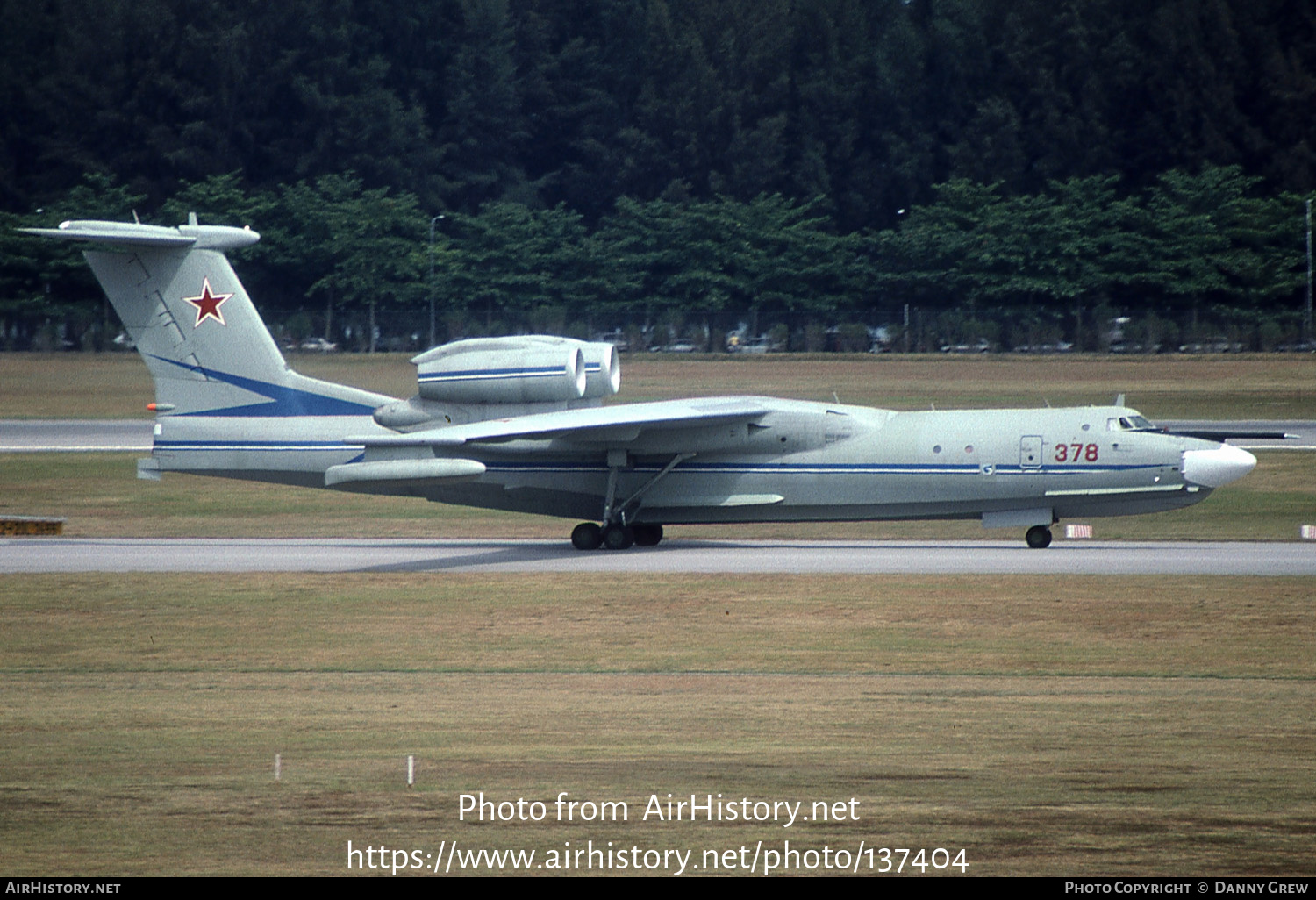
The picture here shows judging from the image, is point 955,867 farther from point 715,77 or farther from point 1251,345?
point 715,77

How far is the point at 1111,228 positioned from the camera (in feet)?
259

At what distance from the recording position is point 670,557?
80.7ft

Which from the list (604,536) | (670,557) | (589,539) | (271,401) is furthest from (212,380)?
(670,557)

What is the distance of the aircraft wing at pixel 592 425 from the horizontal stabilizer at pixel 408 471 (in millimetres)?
337

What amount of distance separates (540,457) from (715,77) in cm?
7305

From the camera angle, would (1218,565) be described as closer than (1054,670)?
No

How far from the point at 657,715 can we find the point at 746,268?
6639 cm

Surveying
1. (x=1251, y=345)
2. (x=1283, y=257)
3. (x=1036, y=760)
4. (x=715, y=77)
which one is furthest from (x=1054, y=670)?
(x=715, y=77)

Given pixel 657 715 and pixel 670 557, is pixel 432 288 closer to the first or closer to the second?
pixel 670 557

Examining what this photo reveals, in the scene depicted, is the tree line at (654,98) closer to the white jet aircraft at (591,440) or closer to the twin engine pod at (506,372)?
the white jet aircraft at (591,440)

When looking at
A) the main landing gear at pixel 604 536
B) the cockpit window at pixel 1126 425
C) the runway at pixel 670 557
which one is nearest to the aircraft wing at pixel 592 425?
the main landing gear at pixel 604 536

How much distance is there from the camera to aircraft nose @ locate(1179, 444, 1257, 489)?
24.0 metres

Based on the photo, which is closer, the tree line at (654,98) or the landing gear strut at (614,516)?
the landing gear strut at (614,516)

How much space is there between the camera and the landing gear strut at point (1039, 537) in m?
25.2
